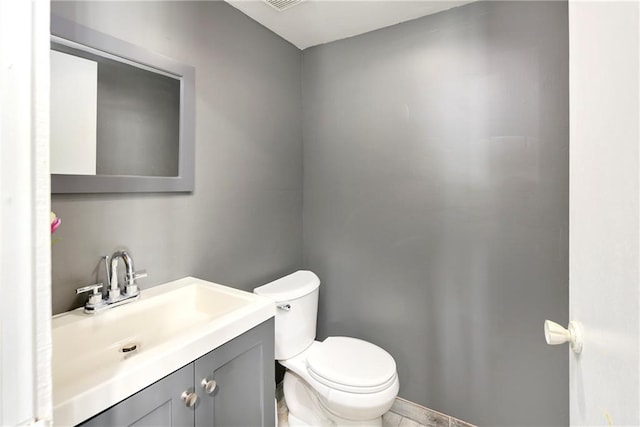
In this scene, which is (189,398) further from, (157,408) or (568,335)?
(568,335)

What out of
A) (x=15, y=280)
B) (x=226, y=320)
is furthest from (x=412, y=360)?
(x=15, y=280)

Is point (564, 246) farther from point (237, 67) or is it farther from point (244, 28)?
point (244, 28)

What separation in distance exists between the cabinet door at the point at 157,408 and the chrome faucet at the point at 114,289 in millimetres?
430

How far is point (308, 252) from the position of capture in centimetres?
208

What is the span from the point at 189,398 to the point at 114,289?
0.51 metres

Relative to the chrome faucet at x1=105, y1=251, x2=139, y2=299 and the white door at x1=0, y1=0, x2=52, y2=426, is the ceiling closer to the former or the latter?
the chrome faucet at x1=105, y1=251, x2=139, y2=299

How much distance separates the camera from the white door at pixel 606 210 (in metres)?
0.37

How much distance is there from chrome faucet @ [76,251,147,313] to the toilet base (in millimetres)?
987

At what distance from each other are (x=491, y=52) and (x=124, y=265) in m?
1.94

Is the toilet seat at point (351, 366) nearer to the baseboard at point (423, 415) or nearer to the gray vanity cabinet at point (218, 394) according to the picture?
the gray vanity cabinet at point (218, 394)

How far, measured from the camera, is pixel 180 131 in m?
1.33

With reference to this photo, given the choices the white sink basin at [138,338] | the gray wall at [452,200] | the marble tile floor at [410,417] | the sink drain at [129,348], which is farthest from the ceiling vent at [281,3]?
the marble tile floor at [410,417]

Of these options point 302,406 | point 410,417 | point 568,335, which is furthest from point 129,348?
point 410,417

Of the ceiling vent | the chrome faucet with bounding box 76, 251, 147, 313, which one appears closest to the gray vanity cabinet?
the chrome faucet with bounding box 76, 251, 147, 313
